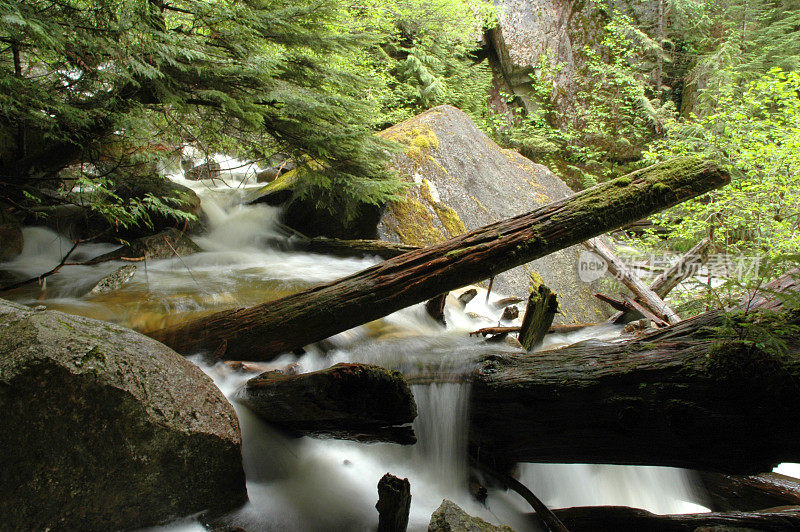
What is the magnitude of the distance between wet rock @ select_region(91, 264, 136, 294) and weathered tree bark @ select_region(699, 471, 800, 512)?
224 inches

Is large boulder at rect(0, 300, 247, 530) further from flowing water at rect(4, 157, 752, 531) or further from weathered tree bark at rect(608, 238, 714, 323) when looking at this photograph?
weathered tree bark at rect(608, 238, 714, 323)

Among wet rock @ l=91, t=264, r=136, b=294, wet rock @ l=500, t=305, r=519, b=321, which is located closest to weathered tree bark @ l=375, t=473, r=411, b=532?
wet rock @ l=500, t=305, r=519, b=321

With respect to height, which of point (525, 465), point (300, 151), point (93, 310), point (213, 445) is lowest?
point (525, 465)

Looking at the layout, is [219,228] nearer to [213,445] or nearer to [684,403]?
[213,445]

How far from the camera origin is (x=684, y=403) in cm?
204

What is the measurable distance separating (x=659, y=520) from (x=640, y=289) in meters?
3.04

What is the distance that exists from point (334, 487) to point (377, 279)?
1.47 m

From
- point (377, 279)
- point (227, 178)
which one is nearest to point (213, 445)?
point (377, 279)

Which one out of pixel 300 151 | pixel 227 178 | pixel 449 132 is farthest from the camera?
pixel 227 178

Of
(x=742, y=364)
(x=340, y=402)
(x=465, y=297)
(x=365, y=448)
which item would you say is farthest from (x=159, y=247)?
(x=742, y=364)

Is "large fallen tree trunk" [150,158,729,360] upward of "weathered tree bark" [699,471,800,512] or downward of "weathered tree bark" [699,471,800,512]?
upward

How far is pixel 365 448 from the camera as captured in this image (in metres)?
3.05

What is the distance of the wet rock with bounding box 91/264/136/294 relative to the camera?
439cm

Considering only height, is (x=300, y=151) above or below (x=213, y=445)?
above
